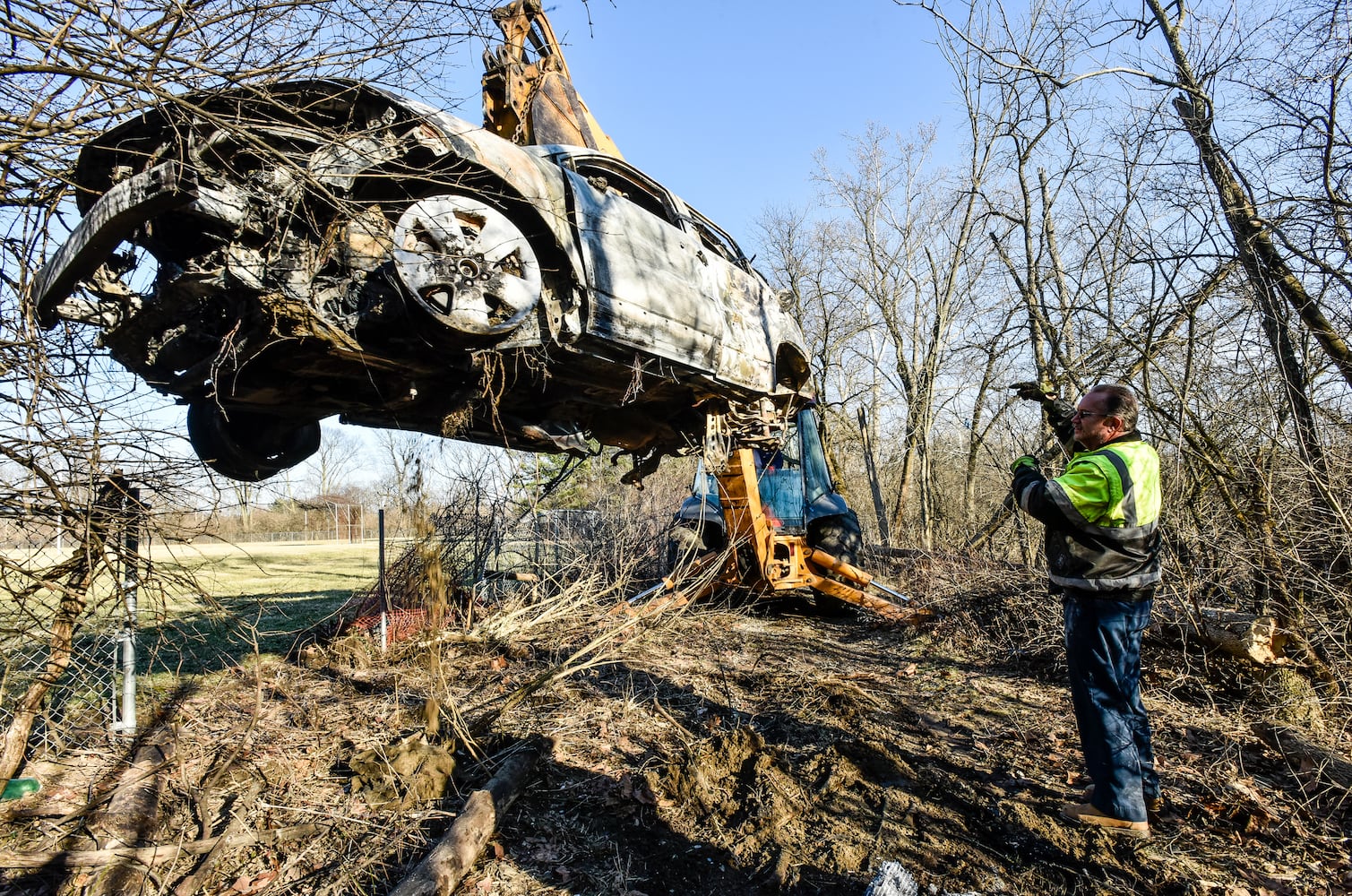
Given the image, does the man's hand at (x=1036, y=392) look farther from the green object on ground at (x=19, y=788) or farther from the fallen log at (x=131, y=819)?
the green object on ground at (x=19, y=788)

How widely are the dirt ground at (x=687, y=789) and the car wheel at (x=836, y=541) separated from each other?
2.91 metres

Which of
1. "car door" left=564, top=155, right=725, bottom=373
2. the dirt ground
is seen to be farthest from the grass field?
"car door" left=564, top=155, right=725, bottom=373

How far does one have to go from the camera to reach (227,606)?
4.80 metres

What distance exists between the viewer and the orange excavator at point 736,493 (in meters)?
6.30

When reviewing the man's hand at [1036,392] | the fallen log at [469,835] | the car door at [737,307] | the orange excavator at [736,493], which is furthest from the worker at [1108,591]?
the orange excavator at [736,493]

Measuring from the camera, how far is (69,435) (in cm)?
329

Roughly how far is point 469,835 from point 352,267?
2.68 m

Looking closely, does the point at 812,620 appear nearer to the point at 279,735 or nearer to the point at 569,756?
the point at 569,756

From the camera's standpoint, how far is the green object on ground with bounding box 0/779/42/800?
3.52m

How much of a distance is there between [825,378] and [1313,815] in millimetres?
18098

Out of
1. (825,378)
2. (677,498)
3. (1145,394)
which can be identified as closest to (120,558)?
(1145,394)

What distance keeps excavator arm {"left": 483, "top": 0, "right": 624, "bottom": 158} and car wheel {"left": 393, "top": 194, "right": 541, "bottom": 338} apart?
104 inches

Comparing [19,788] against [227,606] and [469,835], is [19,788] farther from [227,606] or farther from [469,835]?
[469,835]

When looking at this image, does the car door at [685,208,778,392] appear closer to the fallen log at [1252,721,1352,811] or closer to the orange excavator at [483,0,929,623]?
the orange excavator at [483,0,929,623]
